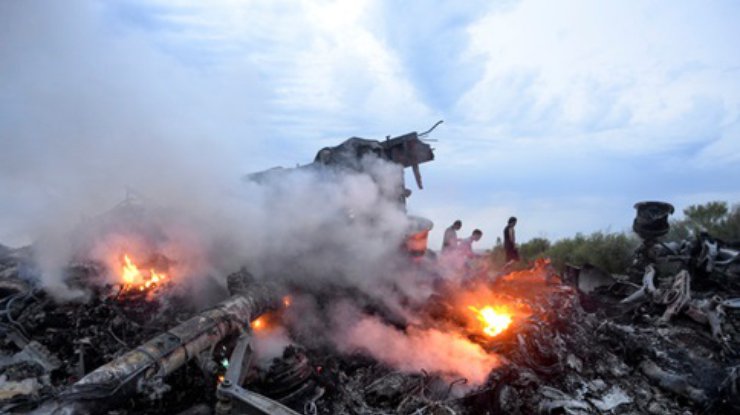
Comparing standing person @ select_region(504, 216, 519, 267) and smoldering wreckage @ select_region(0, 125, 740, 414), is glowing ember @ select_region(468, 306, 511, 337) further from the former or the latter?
standing person @ select_region(504, 216, 519, 267)

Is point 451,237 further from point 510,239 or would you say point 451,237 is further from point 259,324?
point 259,324

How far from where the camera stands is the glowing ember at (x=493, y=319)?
6.68 meters

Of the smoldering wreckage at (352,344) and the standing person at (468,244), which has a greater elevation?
the standing person at (468,244)

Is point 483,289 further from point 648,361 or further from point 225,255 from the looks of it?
point 225,255

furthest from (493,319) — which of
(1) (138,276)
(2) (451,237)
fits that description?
(1) (138,276)

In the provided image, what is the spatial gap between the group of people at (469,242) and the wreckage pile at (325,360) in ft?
10.1

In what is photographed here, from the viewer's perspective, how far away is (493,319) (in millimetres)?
7066

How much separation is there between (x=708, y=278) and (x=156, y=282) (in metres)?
13.1

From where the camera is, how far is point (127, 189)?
920 centimetres

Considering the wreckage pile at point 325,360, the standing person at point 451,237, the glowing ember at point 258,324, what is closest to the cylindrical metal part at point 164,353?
the wreckage pile at point 325,360

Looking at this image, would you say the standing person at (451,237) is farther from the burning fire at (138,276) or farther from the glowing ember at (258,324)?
the burning fire at (138,276)

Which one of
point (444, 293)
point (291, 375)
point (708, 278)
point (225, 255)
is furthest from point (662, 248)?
point (225, 255)

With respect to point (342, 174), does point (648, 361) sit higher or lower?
lower

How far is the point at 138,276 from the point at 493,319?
6.85m
